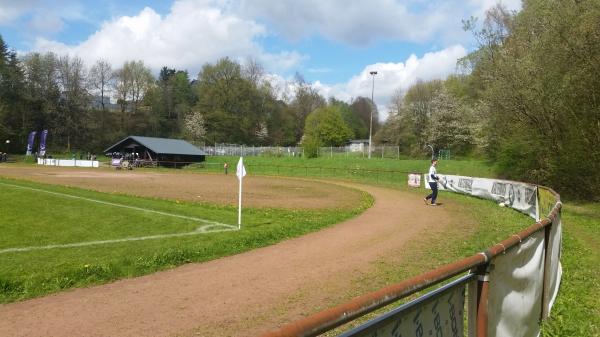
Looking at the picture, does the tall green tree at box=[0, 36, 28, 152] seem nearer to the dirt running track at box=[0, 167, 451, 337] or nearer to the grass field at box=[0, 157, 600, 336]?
the grass field at box=[0, 157, 600, 336]

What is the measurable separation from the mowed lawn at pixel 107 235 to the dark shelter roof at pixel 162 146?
159 feet

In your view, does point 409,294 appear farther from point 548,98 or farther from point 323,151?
point 323,151

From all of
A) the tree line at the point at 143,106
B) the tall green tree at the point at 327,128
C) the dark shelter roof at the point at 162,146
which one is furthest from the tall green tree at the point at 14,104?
the tall green tree at the point at 327,128

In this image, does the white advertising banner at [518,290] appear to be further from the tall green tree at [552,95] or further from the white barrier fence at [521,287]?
the tall green tree at [552,95]

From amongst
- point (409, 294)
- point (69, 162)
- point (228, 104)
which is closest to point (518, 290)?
point (409, 294)

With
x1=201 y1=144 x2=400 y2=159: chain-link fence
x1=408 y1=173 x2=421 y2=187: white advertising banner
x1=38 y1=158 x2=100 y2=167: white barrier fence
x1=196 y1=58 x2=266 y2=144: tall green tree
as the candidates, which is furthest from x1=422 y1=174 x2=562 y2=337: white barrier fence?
x1=196 y1=58 x2=266 y2=144: tall green tree

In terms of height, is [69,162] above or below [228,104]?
below

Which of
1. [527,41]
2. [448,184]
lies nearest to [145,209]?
[448,184]

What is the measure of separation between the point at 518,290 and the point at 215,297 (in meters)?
4.94

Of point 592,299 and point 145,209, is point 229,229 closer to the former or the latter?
point 145,209

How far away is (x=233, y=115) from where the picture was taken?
104812 mm

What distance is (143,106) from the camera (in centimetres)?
10425

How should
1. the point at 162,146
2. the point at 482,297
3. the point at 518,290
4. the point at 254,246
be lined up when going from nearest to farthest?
the point at 482,297
the point at 518,290
the point at 254,246
the point at 162,146

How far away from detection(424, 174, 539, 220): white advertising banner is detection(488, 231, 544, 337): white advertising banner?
14.5m
